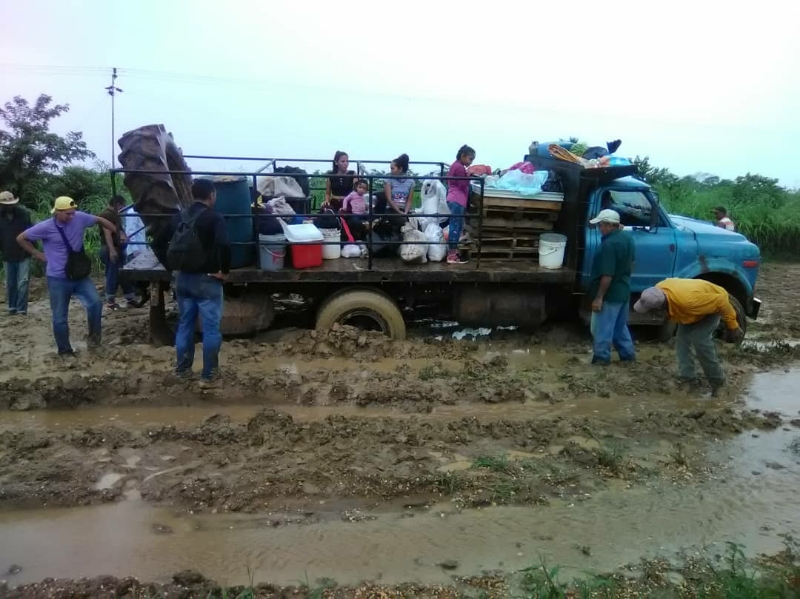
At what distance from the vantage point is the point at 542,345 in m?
7.98

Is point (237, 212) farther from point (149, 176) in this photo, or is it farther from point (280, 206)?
point (149, 176)

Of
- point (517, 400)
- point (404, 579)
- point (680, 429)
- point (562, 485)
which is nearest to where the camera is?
point (404, 579)

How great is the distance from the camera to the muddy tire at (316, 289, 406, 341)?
746cm

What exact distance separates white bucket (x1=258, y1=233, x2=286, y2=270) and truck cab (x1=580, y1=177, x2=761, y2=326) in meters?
3.33

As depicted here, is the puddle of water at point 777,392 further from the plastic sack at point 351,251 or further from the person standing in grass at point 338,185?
the person standing in grass at point 338,185

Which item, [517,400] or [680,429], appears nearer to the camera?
[680,429]

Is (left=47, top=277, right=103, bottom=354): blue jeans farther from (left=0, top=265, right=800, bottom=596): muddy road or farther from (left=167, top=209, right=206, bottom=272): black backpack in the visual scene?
(left=167, top=209, right=206, bottom=272): black backpack

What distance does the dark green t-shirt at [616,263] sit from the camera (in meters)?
6.67

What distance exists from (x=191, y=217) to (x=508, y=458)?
327cm

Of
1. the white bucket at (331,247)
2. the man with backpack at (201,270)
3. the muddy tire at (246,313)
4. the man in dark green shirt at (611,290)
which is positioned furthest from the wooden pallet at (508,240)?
the man with backpack at (201,270)

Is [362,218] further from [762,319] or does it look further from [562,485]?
[762,319]

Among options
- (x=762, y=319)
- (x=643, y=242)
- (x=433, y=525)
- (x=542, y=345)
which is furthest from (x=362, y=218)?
(x=762, y=319)

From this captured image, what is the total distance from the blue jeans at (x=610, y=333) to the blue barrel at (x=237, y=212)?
12.1 feet

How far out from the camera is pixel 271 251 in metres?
7.20
